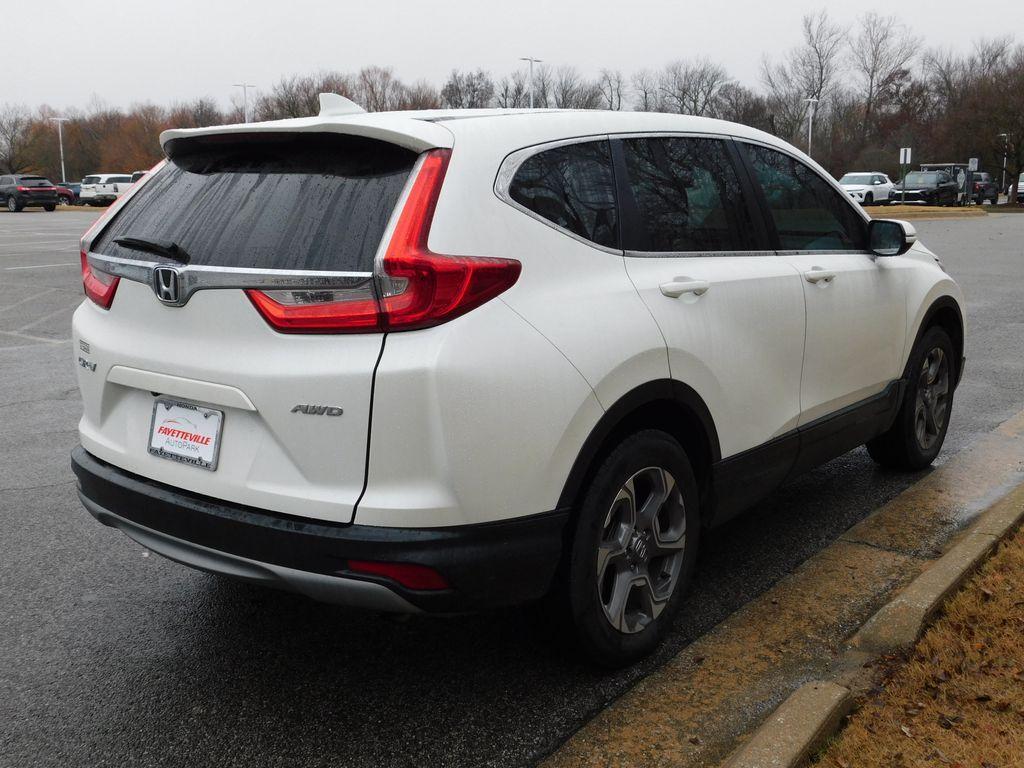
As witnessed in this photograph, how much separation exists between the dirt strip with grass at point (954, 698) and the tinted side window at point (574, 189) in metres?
1.55

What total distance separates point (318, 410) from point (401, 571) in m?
0.46

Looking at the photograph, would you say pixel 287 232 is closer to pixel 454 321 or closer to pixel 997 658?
pixel 454 321

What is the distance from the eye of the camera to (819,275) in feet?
13.0

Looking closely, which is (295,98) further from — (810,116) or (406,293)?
(406,293)

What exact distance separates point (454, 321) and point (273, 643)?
1541mm

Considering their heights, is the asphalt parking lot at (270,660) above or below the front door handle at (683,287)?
below

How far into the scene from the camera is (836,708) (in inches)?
107

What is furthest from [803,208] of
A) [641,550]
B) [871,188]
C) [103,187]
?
[103,187]

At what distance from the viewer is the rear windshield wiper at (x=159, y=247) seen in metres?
2.86

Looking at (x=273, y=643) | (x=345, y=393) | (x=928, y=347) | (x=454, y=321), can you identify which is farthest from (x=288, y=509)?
(x=928, y=347)

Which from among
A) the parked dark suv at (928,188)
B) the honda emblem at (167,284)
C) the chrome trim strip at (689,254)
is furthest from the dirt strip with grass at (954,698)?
the parked dark suv at (928,188)

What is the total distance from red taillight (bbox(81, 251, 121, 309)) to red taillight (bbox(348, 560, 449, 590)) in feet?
4.12

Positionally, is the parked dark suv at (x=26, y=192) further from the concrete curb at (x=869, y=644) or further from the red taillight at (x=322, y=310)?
the red taillight at (x=322, y=310)

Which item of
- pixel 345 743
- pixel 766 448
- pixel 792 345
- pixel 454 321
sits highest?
pixel 454 321
